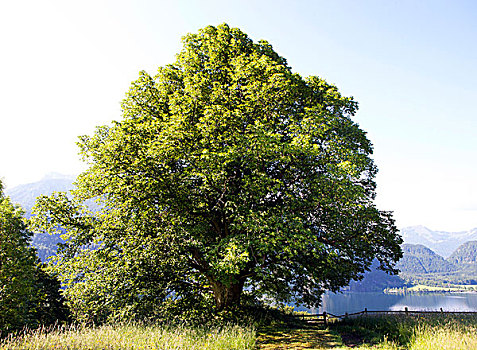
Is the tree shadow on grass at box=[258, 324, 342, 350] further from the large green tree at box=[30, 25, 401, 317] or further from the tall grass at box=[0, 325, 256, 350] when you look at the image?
the large green tree at box=[30, 25, 401, 317]

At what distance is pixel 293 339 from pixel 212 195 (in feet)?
29.9

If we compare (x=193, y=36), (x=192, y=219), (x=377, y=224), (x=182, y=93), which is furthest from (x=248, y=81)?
(x=377, y=224)

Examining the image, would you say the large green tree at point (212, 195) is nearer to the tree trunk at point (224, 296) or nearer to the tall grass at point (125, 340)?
the tree trunk at point (224, 296)

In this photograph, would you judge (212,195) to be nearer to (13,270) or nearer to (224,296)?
(224,296)

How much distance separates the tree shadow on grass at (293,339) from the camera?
558 inches

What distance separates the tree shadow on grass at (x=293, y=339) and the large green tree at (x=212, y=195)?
A: 2.57 m

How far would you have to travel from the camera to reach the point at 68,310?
123ft

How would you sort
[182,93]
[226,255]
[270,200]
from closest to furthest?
[226,255] < [270,200] < [182,93]

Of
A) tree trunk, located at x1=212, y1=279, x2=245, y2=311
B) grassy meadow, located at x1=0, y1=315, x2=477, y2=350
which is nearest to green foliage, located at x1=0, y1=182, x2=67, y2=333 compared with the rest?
grassy meadow, located at x1=0, y1=315, x2=477, y2=350

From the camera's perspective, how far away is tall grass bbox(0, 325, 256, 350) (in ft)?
31.0

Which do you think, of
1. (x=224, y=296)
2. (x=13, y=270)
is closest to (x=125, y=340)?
(x=224, y=296)

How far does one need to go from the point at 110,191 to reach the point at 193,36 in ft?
40.2

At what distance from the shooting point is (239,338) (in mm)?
12711

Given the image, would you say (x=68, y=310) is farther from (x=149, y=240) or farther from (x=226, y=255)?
(x=226, y=255)
